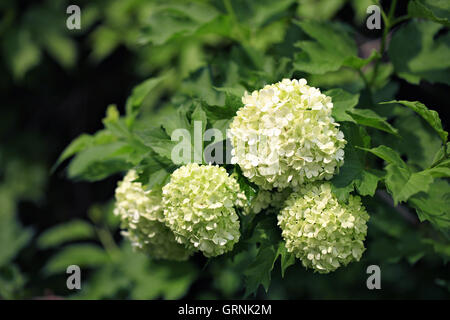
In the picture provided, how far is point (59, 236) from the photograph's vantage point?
307 cm

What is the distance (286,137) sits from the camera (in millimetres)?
1272

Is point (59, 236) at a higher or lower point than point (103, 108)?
lower

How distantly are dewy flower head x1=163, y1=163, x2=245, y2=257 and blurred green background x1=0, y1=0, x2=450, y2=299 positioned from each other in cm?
22

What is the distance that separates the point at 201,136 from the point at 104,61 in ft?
9.26

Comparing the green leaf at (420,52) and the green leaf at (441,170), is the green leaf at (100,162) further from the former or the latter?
the green leaf at (420,52)

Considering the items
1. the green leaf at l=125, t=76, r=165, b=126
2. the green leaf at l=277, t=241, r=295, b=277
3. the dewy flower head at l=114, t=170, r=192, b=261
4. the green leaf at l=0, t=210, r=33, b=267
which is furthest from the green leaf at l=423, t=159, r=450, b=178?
the green leaf at l=0, t=210, r=33, b=267

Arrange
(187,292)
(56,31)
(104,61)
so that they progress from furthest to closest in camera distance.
A: 1. (104,61)
2. (56,31)
3. (187,292)

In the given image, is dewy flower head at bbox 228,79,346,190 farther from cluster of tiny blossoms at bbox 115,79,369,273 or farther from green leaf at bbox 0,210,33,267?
green leaf at bbox 0,210,33,267

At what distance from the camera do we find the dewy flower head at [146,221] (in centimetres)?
156

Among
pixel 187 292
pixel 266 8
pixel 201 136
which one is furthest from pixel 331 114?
pixel 187 292

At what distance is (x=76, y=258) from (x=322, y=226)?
7.02 feet
